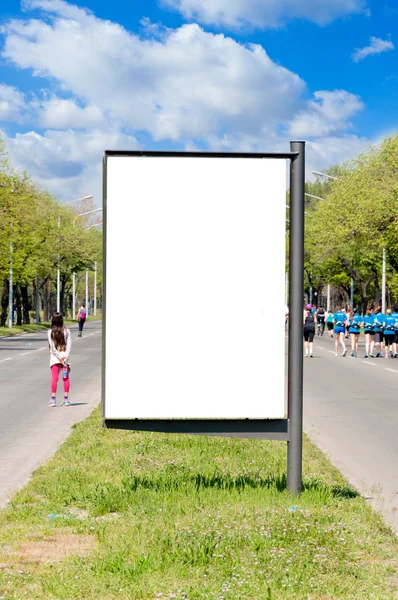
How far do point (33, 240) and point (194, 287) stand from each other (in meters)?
55.5

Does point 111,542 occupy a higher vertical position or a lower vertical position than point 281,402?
lower

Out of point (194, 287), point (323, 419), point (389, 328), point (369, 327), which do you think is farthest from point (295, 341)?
point (369, 327)

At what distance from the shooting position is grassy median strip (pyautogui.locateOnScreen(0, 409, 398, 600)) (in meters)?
5.34

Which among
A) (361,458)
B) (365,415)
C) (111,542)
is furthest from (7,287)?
(111,542)

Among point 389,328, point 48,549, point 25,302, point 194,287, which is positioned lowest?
point 48,549

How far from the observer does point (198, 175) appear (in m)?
7.77

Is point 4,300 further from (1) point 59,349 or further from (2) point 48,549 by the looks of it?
(2) point 48,549

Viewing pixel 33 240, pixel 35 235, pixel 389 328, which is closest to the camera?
pixel 389 328

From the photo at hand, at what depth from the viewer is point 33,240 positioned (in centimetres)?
6238

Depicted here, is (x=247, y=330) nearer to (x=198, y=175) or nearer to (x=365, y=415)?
(x=198, y=175)

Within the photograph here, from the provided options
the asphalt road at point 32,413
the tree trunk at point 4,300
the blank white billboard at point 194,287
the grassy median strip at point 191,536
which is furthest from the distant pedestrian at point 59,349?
the tree trunk at point 4,300

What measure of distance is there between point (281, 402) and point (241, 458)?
102 inches

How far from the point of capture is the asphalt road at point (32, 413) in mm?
10703

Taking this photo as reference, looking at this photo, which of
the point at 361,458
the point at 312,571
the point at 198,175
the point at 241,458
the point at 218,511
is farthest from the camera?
the point at 361,458
